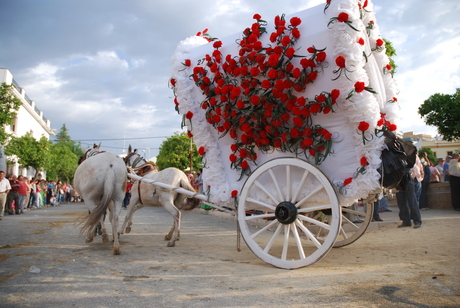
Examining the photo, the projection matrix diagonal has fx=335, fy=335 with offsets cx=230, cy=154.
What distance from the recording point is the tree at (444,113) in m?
20.0

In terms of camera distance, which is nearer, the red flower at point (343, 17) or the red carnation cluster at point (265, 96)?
the red flower at point (343, 17)

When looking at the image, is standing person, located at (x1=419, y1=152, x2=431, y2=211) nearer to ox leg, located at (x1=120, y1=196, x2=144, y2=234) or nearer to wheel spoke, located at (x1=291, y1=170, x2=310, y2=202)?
wheel spoke, located at (x1=291, y1=170, x2=310, y2=202)

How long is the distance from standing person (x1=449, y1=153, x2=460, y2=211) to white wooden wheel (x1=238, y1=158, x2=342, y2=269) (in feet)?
23.4

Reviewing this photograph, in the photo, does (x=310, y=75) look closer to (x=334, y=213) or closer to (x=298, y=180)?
(x=298, y=180)

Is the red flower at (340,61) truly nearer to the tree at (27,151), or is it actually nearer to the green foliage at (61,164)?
the tree at (27,151)

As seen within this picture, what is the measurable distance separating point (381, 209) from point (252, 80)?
28.0ft

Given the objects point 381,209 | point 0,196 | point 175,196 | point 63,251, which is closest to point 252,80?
point 175,196

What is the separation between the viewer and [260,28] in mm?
4266

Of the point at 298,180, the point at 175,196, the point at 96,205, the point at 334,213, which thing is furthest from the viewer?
the point at 175,196

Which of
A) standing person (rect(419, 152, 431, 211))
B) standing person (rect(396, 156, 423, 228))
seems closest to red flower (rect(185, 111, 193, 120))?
standing person (rect(396, 156, 423, 228))

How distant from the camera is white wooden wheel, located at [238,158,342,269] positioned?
3773 millimetres

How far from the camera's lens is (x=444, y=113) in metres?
20.4

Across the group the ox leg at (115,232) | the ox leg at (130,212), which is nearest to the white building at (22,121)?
the ox leg at (130,212)

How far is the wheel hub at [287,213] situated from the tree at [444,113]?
2010 centimetres
